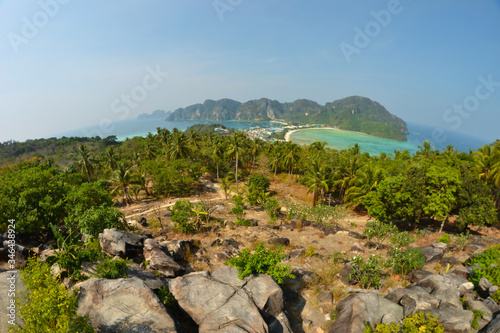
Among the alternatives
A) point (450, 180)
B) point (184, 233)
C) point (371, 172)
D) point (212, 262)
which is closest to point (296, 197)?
point (371, 172)

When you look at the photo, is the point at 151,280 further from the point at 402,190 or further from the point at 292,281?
the point at 402,190

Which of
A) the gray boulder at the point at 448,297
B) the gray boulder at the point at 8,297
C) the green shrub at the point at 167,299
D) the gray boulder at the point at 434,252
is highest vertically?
the gray boulder at the point at 8,297

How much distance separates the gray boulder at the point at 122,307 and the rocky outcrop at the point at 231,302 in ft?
4.83

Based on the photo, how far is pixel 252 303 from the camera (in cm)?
1049

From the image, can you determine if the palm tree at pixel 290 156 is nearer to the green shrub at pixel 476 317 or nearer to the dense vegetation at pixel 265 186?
the dense vegetation at pixel 265 186

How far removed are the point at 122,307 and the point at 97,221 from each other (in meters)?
11.4

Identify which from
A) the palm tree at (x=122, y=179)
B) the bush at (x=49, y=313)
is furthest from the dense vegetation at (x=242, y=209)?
the palm tree at (x=122, y=179)

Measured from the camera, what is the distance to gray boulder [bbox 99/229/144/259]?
52.7 ft

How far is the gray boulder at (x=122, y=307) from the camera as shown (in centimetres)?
884

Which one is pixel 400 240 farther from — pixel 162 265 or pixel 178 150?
pixel 178 150

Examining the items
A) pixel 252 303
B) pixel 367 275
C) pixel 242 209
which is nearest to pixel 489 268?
pixel 367 275

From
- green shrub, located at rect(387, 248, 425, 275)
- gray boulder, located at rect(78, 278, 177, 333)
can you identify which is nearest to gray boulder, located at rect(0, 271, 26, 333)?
gray boulder, located at rect(78, 278, 177, 333)

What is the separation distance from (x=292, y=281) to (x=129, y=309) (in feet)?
28.8

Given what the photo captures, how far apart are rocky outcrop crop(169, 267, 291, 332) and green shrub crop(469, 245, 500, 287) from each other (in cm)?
1241
